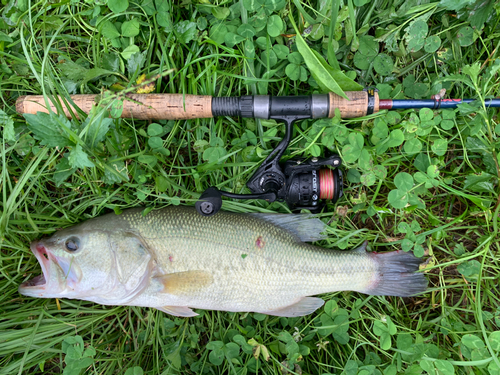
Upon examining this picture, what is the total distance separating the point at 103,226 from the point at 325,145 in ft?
5.75

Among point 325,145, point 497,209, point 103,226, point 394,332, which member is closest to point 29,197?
point 103,226

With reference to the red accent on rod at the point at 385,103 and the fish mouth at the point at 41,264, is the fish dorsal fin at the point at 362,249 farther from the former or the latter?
the fish mouth at the point at 41,264

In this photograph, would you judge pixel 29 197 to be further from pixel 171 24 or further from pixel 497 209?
pixel 497 209

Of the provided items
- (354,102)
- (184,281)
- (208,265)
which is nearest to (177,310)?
(184,281)

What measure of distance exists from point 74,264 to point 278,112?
180 centimetres

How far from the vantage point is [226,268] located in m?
2.31

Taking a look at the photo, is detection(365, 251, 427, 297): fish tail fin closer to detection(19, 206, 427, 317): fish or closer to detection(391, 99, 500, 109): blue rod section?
detection(19, 206, 427, 317): fish

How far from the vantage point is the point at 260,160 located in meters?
2.43

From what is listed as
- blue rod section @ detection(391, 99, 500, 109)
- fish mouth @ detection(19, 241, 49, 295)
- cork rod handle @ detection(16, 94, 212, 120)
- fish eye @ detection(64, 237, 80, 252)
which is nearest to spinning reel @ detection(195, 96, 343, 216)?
cork rod handle @ detection(16, 94, 212, 120)

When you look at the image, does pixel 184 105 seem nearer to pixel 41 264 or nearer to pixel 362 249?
pixel 41 264

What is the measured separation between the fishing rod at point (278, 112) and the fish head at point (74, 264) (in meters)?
0.77

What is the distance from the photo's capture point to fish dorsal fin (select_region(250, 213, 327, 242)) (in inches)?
97.1

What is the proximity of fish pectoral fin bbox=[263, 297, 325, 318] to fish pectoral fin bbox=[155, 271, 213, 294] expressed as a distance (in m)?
0.58

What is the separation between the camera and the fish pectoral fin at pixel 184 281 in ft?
7.43
